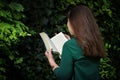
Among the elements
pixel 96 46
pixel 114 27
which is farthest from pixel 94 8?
pixel 96 46

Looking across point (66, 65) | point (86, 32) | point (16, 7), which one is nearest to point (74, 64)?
point (66, 65)

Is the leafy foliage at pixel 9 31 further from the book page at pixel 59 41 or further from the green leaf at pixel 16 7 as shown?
the book page at pixel 59 41

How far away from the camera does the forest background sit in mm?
5195

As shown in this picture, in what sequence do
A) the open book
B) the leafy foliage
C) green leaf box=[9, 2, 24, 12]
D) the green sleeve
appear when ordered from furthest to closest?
green leaf box=[9, 2, 24, 12]
the leafy foliage
the open book
the green sleeve

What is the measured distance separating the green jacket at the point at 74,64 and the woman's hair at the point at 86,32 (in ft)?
0.23

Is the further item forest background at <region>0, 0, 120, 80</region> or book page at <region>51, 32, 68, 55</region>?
forest background at <region>0, 0, 120, 80</region>

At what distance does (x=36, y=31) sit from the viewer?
6.02 m

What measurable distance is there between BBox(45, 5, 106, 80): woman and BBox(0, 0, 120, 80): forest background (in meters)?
1.48

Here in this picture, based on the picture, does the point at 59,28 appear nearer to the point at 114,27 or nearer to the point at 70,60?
the point at 114,27

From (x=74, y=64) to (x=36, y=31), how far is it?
2383mm

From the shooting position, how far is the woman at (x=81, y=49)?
3695 mm

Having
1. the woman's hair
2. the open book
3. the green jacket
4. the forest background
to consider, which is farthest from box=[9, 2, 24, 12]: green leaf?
the green jacket

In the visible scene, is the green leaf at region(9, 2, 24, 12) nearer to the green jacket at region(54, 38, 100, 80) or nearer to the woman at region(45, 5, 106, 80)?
the woman at region(45, 5, 106, 80)

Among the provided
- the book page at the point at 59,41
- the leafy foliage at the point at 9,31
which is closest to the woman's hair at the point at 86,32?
the book page at the point at 59,41
